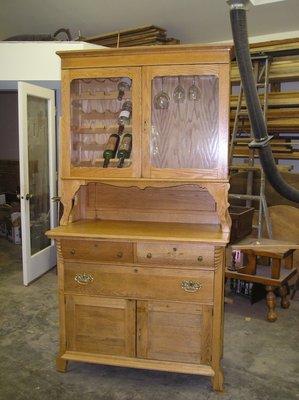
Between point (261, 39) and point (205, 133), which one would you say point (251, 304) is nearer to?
point (205, 133)

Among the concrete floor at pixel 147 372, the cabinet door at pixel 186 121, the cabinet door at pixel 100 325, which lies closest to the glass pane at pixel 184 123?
the cabinet door at pixel 186 121

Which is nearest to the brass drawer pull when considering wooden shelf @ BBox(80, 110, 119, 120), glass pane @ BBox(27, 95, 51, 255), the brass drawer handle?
the brass drawer handle

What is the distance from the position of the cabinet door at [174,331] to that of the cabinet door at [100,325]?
0.07 meters

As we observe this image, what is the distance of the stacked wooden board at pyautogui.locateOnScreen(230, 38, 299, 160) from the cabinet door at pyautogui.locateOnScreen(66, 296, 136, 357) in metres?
2.49

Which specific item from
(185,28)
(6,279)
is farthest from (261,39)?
(6,279)

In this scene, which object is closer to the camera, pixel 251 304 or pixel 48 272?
pixel 251 304

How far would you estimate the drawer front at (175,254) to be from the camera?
87.4 inches

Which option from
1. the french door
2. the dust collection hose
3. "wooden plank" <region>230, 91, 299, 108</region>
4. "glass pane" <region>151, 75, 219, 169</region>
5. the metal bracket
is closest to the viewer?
the dust collection hose

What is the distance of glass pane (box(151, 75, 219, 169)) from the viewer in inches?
93.7

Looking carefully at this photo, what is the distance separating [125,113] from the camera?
2.51 metres

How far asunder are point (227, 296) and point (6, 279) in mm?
2363

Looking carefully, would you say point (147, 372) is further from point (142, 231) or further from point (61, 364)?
point (142, 231)

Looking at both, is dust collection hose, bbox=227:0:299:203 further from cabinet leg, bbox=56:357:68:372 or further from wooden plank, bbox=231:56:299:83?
wooden plank, bbox=231:56:299:83

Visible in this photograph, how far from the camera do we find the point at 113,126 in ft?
8.55
